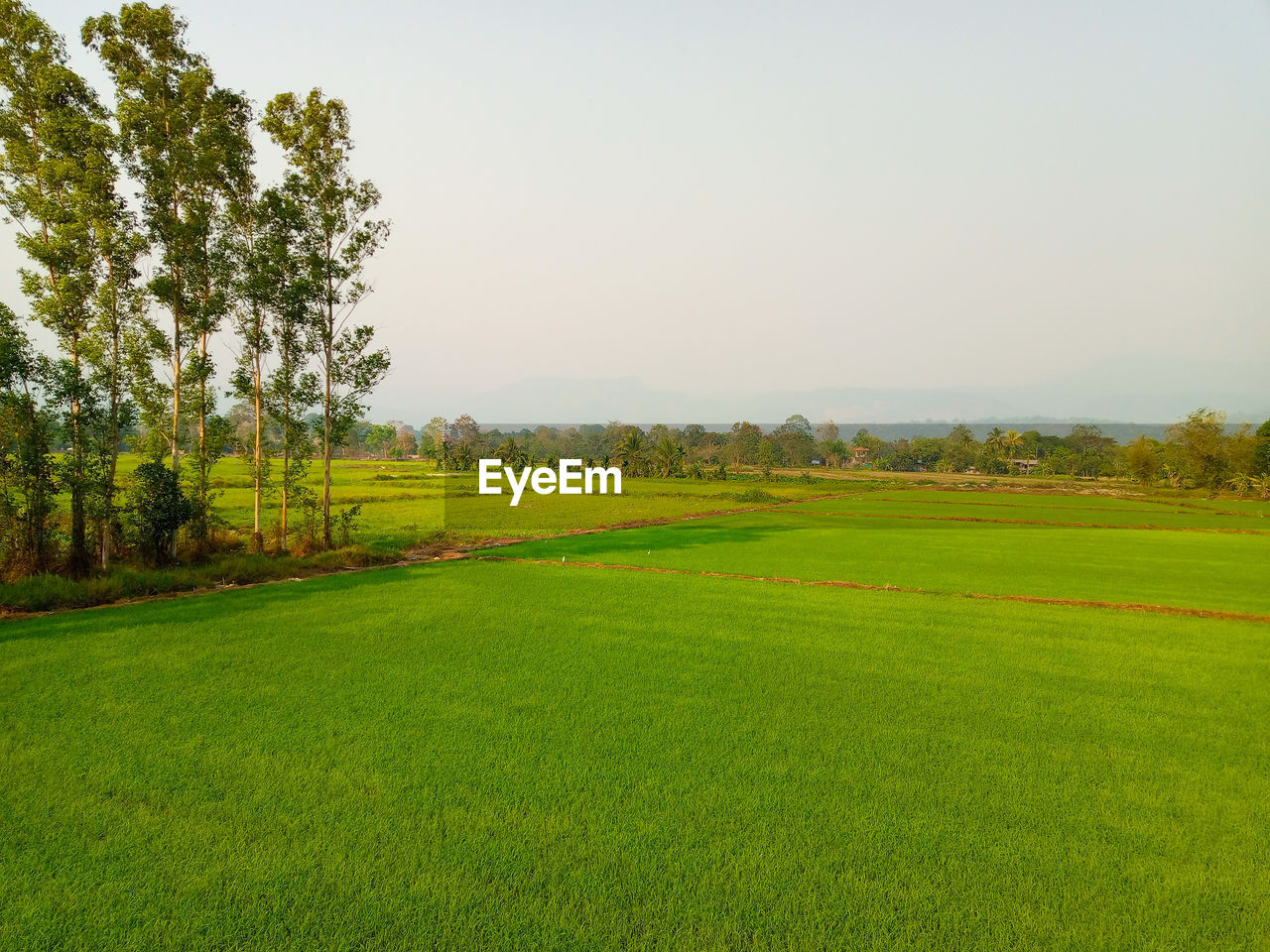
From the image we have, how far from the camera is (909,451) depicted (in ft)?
350

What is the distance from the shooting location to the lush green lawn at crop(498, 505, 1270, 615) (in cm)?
1298

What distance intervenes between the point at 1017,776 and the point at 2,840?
702 cm

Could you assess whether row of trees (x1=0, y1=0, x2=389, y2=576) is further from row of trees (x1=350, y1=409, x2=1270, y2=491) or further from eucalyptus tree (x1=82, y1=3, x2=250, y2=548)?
row of trees (x1=350, y1=409, x2=1270, y2=491)

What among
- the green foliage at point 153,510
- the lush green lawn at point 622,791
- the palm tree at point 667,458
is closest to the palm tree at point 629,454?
the palm tree at point 667,458

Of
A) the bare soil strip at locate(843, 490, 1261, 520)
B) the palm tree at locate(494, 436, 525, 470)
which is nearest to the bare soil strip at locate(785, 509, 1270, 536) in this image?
the bare soil strip at locate(843, 490, 1261, 520)

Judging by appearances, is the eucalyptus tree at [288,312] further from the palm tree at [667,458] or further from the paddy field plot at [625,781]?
the palm tree at [667,458]

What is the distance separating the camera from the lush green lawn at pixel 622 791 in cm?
323

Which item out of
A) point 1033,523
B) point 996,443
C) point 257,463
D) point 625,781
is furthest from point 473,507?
point 996,443

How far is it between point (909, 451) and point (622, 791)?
114 meters

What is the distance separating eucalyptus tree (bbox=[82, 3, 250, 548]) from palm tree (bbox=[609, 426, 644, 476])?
56.2 m

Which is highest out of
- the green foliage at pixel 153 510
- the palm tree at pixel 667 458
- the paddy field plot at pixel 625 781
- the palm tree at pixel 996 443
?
the palm tree at pixel 996 443

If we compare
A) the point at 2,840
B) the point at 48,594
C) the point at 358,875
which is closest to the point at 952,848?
the point at 358,875

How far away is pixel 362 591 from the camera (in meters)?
11.2

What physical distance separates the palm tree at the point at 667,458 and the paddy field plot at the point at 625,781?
5899 centimetres
